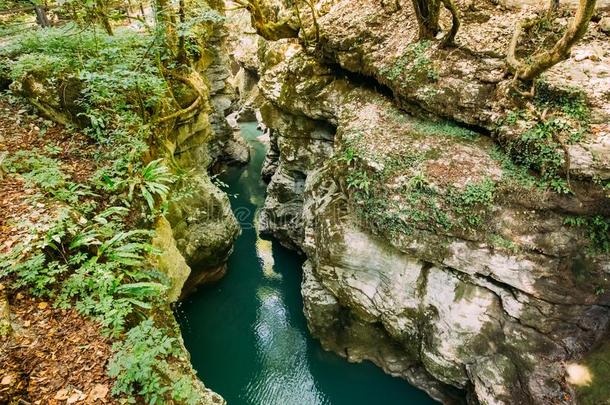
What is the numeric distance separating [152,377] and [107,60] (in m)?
7.57

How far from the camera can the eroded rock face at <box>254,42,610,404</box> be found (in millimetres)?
7285

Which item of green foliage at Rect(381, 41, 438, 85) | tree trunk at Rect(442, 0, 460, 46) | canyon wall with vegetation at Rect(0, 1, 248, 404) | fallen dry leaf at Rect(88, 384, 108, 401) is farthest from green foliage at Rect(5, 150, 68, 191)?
tree trunk at Rect(442, 0, 460, 46)

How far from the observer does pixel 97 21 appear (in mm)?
9109

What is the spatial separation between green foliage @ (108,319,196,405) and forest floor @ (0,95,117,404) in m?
0.18

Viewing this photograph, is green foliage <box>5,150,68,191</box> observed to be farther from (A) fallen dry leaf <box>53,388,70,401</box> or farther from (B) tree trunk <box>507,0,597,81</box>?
(B) tree trunk <box>507,0,597,81</box>

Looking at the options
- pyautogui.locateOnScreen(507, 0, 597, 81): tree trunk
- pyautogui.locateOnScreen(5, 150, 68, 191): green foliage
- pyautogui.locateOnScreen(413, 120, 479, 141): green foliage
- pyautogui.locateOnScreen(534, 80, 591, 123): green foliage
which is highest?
pyautogui.locateOnScreen(507, 0, 597, 81): tree trunk

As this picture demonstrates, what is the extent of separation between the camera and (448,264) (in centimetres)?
806

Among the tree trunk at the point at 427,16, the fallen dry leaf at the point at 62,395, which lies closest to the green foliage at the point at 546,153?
the tree trunk at the point at 427,16

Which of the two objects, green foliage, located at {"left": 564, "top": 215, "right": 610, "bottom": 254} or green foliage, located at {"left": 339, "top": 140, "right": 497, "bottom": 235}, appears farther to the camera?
green foliage, located at {"left": 339, "top": 140, "right": 497, "bottom": 235}

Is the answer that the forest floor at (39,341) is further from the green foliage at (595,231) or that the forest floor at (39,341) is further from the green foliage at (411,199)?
the green foliage at (595,231)

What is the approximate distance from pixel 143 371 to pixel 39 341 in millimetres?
1453

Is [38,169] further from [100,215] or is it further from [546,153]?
[546,153]

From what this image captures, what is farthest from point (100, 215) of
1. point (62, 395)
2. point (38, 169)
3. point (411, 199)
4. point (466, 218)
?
point (466, 218)

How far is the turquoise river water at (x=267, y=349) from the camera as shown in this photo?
9.93 metres
